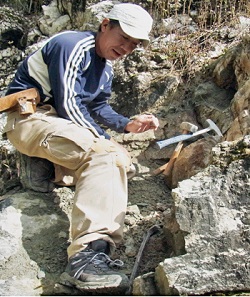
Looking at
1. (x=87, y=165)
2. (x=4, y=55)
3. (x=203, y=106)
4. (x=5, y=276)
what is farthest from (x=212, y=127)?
(x=4, y=55)

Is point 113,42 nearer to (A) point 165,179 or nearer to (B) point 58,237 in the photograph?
(A) point 165,179

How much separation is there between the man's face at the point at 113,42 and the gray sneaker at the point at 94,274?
4.77 feet

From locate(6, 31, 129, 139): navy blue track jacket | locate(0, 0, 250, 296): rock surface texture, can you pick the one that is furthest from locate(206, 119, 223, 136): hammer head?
locate(6, 31, 129, 139): navy blue track jacket

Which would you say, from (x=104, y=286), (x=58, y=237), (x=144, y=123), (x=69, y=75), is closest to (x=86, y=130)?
(x=69, y=75)

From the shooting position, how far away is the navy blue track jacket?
3.38 m

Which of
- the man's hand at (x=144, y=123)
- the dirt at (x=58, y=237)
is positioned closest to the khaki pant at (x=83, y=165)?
the dirt at (x=58, y=237)

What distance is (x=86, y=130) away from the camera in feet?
11.2

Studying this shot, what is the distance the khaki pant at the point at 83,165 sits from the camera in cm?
289

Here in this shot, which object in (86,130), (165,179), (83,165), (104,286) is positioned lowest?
(165,179)

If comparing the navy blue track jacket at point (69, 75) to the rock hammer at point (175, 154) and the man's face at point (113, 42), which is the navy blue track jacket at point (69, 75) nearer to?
the man's face at point (113, 42)

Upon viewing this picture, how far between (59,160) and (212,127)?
1.42m

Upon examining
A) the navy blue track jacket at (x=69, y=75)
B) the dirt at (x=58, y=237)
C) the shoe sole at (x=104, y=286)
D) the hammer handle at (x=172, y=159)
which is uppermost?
the navy blue track jacket at (x=69, y=75)

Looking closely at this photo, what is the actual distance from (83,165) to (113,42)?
905 millimetres

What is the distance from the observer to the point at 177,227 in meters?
2.79
